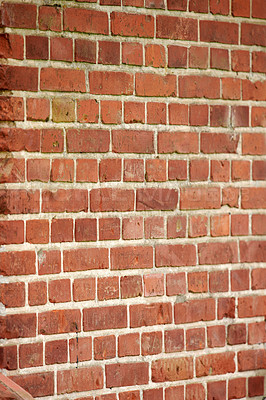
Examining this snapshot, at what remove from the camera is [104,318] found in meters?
1.98

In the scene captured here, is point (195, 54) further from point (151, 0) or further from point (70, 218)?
point (70, 218)

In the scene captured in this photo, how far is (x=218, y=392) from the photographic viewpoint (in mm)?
2117

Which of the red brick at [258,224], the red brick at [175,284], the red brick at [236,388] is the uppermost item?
the red brick at [258,224]

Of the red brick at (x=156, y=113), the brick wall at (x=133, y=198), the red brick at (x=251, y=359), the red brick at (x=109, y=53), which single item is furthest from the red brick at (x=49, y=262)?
the red brick at (x=251, y=359)

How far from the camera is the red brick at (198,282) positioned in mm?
2084

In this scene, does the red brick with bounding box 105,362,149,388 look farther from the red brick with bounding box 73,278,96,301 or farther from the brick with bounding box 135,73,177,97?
the brick with bounding box 135,73,177,97

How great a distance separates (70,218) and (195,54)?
0.80 metres

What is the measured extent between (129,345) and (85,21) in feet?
3.95

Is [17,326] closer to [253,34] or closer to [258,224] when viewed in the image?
[258,224]

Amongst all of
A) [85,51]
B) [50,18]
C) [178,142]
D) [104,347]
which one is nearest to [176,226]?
[178,142]

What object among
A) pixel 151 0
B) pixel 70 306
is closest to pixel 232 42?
pixel 151 0

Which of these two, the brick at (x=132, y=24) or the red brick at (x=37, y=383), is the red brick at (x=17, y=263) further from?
the brick at (x=132, y=24)

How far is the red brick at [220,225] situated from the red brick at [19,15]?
3.24 feet

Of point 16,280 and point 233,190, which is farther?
point 233,190
